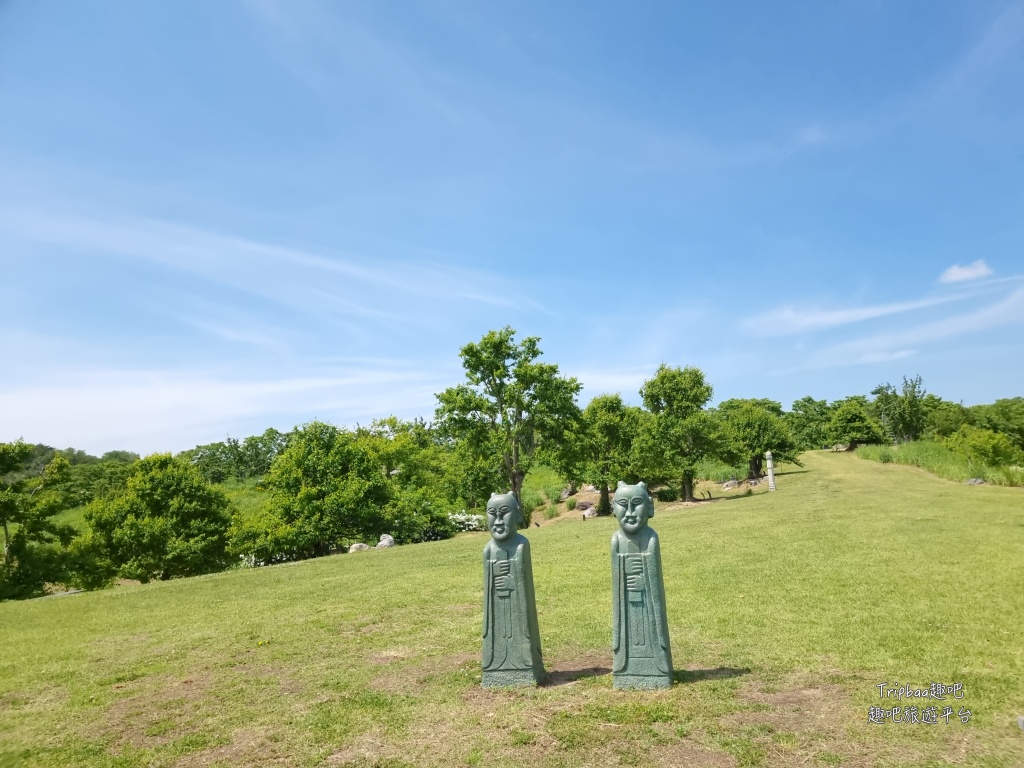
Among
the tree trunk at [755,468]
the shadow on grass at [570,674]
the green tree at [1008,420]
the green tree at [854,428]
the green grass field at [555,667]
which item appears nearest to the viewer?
the green grass field at [555,667]

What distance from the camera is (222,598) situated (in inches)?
583

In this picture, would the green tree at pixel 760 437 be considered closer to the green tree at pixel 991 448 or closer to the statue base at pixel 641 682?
the green tree at pixel 991 448

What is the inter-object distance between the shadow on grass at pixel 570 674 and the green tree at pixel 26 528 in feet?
63.9

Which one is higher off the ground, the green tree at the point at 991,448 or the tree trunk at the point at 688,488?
the green tree at the point at 991,448

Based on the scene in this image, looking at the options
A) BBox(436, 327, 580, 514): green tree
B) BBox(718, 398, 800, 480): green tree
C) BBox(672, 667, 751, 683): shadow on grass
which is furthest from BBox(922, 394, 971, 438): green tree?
BBox(672, 667, 751, 683): shadow on grass

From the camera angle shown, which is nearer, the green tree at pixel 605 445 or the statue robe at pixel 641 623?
the statue robe at pixel 641 623

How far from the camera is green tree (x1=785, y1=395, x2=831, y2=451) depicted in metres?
71.6

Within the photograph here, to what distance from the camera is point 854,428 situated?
61.7 m

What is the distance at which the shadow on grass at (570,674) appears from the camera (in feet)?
23.7

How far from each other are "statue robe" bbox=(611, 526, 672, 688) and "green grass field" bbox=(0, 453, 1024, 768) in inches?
9.6

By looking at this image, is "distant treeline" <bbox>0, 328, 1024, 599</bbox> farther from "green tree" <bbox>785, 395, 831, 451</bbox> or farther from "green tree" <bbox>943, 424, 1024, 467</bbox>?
"green tree" <bbox>785, 395, 831, 451</bbox>

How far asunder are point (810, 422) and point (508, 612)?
3082 inches

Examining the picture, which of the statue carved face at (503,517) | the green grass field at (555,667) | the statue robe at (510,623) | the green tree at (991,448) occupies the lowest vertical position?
the green grass field at (555,667)

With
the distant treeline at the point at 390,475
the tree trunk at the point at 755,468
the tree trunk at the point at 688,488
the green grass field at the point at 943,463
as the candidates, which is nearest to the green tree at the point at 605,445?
the distant treeline at the point at 390,475
